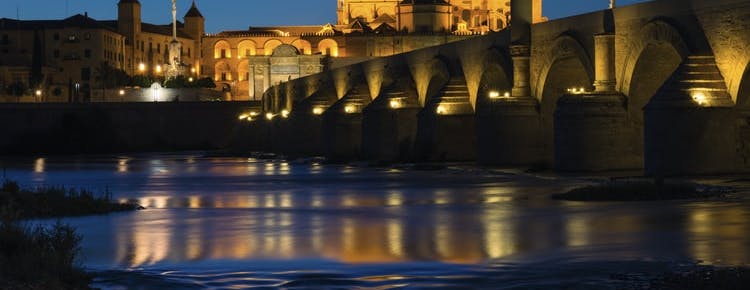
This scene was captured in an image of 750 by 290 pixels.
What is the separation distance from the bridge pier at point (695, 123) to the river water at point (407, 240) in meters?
2.57

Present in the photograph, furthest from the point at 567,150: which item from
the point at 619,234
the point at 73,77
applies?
the point at 73,77

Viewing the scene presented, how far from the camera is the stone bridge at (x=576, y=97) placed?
30.8 metres

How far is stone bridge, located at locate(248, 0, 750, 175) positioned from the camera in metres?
30.8

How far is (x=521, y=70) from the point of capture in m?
44.2

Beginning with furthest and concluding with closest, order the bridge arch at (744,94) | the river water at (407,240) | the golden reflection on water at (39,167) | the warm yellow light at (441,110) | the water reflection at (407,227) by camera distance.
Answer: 1. the golden reflection on water at (39,167)
2. the warm yellow light at (441,110)
3. the bridge arch at (744,94)
4. the water reflection at (407,227)
5. the river water at (407,240)

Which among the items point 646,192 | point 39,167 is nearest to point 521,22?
point 646,192

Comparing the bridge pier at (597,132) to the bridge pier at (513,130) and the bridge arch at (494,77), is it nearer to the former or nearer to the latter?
the bridge pier at (513,130)

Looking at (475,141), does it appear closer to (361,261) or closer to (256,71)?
(361,261)

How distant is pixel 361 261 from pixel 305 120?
53.1 m

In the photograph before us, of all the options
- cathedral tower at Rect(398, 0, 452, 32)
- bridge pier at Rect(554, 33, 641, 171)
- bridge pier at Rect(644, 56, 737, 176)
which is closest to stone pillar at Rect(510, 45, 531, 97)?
bridge pier at Rect(554, 33, 641, 171)

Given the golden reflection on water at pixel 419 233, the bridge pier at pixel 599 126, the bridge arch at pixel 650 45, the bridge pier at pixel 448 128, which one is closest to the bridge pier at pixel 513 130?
the bridge pier at pixel 448 128

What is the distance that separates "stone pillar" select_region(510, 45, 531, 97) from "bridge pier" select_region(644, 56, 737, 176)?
41.3ft

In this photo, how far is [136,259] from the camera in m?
17.2

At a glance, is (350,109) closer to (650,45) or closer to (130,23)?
(650,45)
